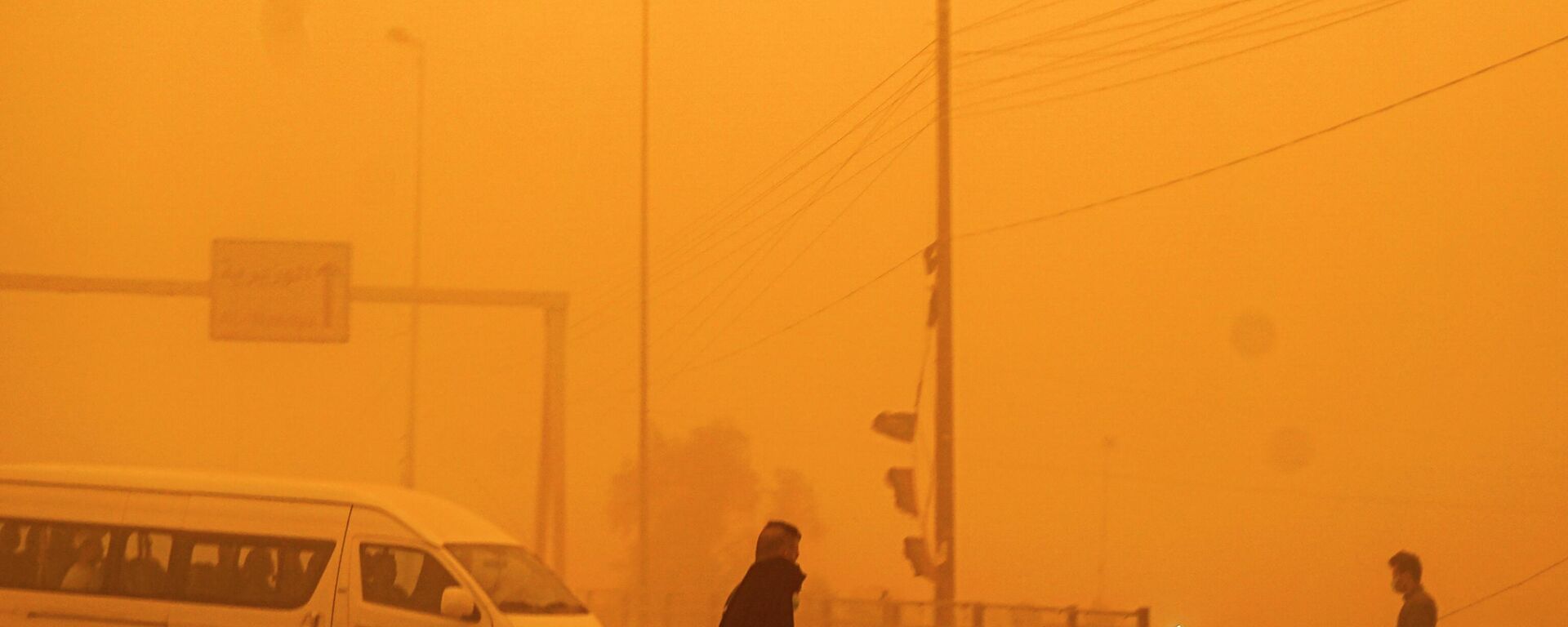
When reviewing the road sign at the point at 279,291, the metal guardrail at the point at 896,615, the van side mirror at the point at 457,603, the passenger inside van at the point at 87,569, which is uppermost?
the road sign at the point at 279,291

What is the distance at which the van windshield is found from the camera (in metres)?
11.8

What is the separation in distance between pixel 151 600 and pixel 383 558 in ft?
5.70

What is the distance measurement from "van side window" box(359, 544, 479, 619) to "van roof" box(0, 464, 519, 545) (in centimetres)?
20

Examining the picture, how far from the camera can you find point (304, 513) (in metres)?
12.0

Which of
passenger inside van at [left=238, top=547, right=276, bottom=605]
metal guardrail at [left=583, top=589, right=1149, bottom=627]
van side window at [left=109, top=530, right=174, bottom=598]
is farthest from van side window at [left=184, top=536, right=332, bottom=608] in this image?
metal guardrail at [left=583, top=589, right=1149, bottom=627]

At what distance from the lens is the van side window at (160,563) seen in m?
11.9

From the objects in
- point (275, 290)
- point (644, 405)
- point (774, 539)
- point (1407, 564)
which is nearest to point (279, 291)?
point (275, 290)

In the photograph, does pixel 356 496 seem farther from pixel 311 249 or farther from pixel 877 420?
pixel 311 249

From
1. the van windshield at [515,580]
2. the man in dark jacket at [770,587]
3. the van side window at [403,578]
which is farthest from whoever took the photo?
the van windshield at [515,580]

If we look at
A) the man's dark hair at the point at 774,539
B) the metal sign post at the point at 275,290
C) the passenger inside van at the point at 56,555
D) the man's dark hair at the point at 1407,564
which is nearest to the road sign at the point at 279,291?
the metal sign post at the point at 275,290

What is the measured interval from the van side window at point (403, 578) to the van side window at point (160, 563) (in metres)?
0.31

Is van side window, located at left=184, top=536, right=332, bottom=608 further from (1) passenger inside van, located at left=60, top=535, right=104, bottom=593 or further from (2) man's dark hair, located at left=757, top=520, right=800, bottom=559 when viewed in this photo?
(2) man's dark hair, located at left=757, top=520, right=800, bottom=559

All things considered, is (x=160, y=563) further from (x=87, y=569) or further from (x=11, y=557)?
(x=11, y=557)

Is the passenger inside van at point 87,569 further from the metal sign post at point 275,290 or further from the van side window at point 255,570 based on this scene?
the metal sign post at point 275,290
